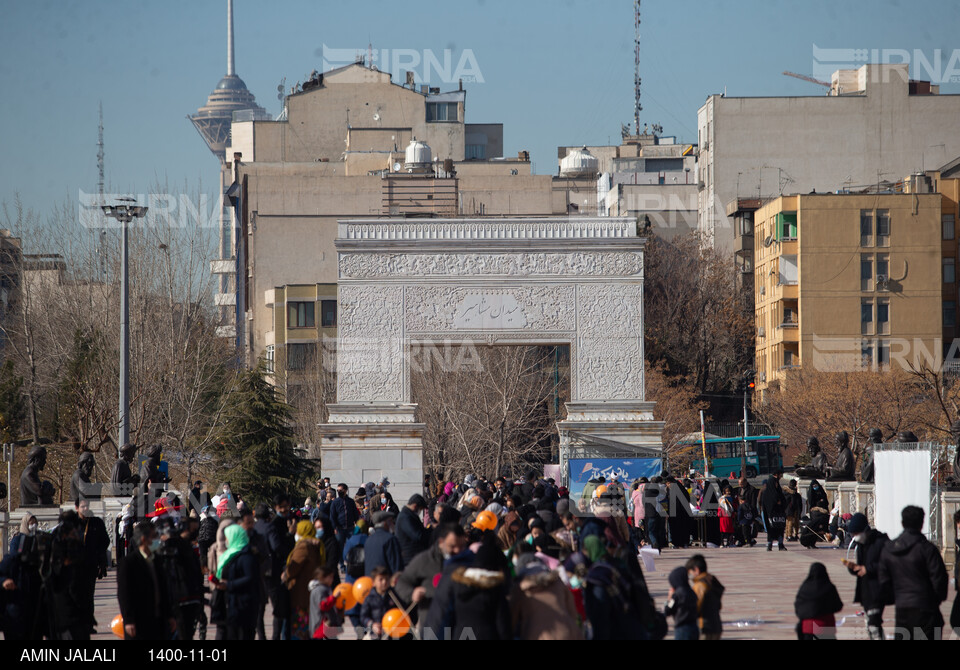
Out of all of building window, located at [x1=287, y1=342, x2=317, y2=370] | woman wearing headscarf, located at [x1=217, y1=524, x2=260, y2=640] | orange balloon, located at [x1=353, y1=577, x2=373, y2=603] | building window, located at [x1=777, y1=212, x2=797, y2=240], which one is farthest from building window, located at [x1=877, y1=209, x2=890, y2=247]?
orange balloon, located at [x1=353, y1=577, x2=373, y2=603]

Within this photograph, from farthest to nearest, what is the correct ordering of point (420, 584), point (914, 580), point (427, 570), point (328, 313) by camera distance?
point (328, 313)
point (914, 580)
point (420, 584)
point (427, 570)

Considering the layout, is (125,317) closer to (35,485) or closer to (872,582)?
(35,485)

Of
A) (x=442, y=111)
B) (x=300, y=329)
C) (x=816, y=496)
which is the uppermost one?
(x=442, y=111)

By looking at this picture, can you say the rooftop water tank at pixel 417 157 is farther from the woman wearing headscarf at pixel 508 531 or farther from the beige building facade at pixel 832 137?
the woman wearing headscarf at pixel 508 531

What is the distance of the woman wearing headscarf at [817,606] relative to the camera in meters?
11.1

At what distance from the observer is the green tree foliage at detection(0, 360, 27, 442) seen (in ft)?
149

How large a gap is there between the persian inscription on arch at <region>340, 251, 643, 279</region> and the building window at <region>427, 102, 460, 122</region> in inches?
1389

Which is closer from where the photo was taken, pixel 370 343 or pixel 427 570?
pixel 427 570

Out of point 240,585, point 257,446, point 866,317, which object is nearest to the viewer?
Result: point 240,585

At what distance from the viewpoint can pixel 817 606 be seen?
11.1m

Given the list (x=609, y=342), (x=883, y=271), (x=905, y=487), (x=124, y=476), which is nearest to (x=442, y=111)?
(x=883, y=271)

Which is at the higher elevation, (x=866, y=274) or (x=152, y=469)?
(x=866, y=274)

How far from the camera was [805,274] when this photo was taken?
5581 centimetres

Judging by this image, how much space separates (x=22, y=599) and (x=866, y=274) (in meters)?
48.2
